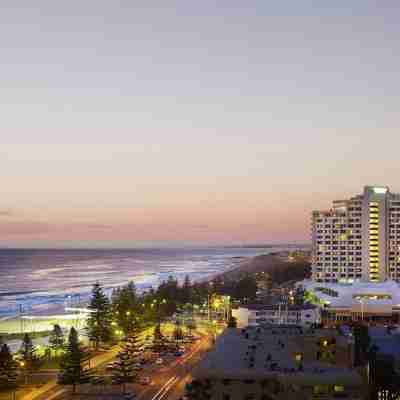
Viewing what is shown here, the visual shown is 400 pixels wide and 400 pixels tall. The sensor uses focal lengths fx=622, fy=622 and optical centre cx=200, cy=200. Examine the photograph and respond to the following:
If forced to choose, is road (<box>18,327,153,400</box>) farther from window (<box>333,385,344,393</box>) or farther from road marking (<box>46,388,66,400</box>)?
window (<box>333,385,344,393</box>)

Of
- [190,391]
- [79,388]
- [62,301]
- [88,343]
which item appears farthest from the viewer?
[62,301]

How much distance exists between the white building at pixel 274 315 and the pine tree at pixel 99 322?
548 inches

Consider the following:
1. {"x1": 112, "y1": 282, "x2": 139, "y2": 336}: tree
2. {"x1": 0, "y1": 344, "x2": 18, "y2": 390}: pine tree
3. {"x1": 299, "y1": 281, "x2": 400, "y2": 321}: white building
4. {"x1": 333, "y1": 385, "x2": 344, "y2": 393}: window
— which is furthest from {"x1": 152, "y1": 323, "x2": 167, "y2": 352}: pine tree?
{"x1": 299, "y1": 281, "x2": 400, "y2": 321}: white building

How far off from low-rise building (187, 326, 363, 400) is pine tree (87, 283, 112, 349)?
860 inches

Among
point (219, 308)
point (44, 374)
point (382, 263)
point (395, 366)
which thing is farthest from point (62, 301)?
point (395, 366)

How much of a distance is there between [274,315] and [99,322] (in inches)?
727

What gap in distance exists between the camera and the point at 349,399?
85.8 ft

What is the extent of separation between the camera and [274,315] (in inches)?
2581

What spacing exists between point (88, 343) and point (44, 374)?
15.0 m

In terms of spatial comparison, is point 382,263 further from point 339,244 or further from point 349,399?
point 349,399

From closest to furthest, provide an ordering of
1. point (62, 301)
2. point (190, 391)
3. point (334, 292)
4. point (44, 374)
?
point (190, 391)
point (44, 374)
point (334, 292)
point (62, 301)

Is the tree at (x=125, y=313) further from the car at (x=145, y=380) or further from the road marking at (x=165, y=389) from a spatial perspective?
the road marking at (x=165, y=389)

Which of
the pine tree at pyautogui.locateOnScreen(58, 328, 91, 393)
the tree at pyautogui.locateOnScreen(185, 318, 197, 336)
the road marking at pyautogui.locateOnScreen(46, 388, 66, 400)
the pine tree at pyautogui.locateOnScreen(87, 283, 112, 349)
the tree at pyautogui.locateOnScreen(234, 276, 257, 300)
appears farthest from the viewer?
the tree at pyautogui.locateOnScreen(234, 276, 257, 300)

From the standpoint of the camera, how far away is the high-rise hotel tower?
104625mm
